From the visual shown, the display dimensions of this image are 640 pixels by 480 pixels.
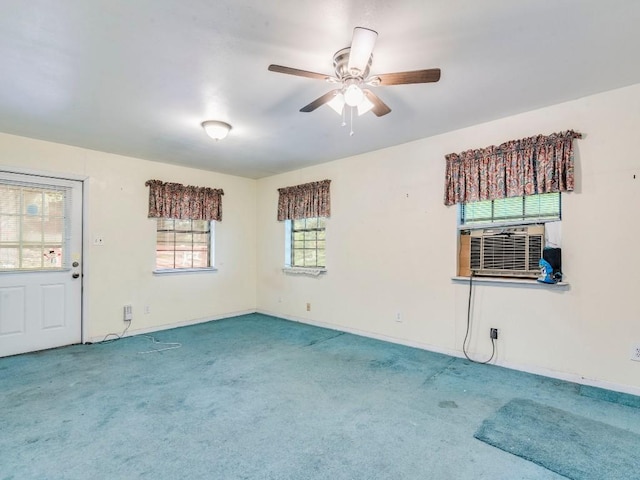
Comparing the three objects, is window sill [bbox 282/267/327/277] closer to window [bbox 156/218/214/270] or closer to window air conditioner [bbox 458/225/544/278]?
window [bbox 156/218/214/270]

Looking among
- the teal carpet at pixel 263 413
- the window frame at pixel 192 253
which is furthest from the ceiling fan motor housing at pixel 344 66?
the window frame at pixel 192 253

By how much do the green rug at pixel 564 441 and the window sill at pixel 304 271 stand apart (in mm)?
3071

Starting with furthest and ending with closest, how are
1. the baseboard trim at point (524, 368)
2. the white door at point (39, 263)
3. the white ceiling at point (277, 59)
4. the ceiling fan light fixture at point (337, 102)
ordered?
the white door at point (39, 263)
the baseboard trim at point (524, 368)
the ceiling fan light fixture at point (337, 102)
the white ceiling at point (277, 59)

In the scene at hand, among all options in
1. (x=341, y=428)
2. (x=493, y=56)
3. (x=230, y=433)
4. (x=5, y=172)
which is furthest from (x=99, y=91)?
(x=341, y=428)

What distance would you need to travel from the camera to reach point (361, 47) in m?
1.87

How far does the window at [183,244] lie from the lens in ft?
16.8

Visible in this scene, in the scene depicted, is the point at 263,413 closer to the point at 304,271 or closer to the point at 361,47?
the point at 361,47

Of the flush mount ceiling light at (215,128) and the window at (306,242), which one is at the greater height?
the flush mount ceiling light at (215,128)

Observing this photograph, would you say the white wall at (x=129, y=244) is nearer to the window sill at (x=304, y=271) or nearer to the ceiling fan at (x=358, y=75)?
the window sill at (x=304, y=271)

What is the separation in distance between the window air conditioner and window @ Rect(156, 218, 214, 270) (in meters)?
3.98

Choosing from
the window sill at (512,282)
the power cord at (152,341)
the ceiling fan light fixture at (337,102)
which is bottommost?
the power cord at (152,341)

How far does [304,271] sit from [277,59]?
3.52m

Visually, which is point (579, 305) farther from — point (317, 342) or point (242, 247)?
point (242, 247)

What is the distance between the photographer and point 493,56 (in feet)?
7.55
